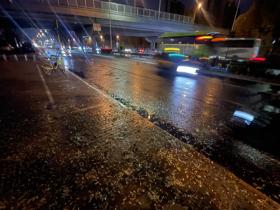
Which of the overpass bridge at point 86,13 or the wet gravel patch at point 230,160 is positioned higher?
the overpass bridge at point 86,13

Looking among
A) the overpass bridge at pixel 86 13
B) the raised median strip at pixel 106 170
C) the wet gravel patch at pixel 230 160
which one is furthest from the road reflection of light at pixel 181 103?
the overpass bridge at pixel 86 13

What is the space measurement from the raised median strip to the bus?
16.1 metres

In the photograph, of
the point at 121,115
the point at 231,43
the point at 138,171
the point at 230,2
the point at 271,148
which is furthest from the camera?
the point at 230,2

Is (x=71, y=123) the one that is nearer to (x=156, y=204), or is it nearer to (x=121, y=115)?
(x=121, y=115)

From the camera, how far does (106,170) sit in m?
2.44

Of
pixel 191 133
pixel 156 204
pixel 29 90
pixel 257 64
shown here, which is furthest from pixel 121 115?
pixel 257 64

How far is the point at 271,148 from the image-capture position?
10.7 ft

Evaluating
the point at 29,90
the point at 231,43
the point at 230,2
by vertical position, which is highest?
the point at 230,2

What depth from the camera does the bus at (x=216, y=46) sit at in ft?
53.0

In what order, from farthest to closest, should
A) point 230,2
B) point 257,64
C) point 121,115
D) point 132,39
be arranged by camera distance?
1. point 132,39
2. point 230,2
3. point 257,64
4. point 121,115

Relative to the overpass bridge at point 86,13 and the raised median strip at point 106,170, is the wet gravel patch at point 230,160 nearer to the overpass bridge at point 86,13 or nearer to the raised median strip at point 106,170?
the raised median strip at point 106,170

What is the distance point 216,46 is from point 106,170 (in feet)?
61.3

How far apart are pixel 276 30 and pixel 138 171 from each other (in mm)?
37442

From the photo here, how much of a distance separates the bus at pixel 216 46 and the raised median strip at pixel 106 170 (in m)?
16.1
